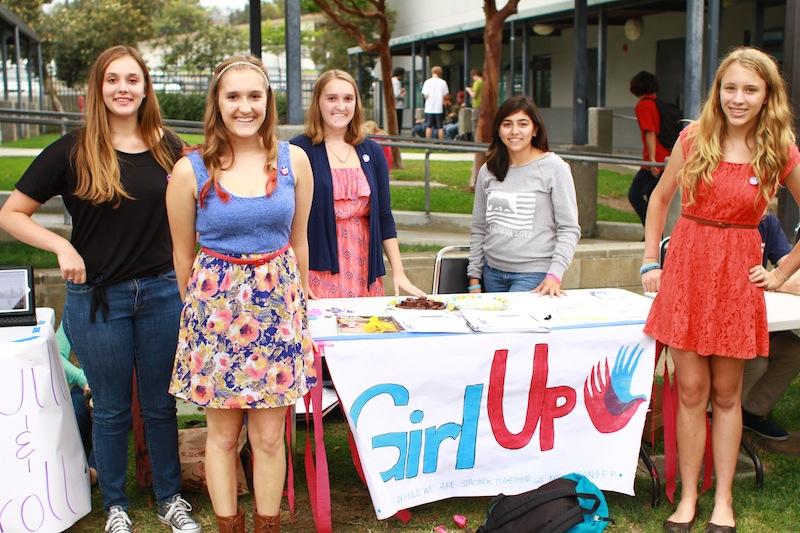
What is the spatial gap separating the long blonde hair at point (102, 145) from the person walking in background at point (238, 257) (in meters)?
0.35

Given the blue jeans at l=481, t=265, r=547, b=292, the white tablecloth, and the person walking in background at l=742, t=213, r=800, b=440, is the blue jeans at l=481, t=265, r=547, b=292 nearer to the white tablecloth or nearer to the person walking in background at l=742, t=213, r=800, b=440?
the person walking in background at l=742, t=213, r=800, b=440

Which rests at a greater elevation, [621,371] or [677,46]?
[677,46]

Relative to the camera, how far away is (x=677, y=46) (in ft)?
61.9

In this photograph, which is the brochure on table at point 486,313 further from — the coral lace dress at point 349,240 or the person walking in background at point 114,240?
the person walking in background at point 114,240

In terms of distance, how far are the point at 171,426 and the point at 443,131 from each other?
18.5m

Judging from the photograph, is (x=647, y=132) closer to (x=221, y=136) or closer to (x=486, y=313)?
(x=486, y=313)

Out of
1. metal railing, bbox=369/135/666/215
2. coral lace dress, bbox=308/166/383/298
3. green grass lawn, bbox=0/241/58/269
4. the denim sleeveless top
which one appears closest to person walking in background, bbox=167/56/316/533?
the denim sleeveless top

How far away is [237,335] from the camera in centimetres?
322

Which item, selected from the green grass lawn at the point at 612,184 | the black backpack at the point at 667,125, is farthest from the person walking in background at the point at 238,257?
the green grass lawn at the point at 612,184

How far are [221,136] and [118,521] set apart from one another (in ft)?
5.16

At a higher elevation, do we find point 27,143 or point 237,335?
point 27,143

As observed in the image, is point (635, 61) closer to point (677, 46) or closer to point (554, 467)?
point (677, 46)

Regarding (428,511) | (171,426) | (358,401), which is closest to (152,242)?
(171,426)

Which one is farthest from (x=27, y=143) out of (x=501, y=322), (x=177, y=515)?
(x=501, y=322)
